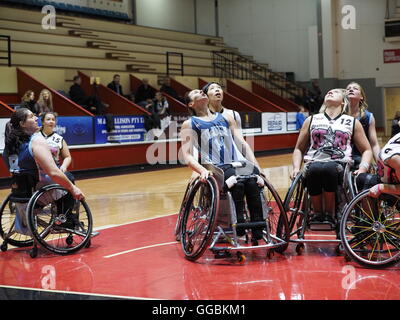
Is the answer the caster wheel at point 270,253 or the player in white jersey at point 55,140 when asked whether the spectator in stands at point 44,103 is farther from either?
the caster wheel at point 270,253

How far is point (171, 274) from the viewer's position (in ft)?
14.6

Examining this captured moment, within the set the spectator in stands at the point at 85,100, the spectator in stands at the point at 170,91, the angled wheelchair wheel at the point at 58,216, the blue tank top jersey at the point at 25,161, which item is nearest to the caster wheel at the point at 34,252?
the angled wheelchair wheel at the point at 58,216

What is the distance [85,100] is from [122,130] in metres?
1.30

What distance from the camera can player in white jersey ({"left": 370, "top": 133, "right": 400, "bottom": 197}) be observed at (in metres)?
4.17

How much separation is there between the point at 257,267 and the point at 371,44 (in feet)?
62.4

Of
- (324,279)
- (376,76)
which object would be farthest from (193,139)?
(376,76)

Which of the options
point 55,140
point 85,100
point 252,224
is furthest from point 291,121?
point 252,224

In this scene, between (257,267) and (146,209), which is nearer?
(257,267)

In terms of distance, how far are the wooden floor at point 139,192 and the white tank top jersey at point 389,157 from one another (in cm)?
310

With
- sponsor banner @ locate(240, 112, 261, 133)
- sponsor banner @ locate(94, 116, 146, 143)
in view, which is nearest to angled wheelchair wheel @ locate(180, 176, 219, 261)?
sponsor banner @ locate(94, 116, 146, 143)

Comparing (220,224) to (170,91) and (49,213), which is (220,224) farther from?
(170,91)

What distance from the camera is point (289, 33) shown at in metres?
23.3
